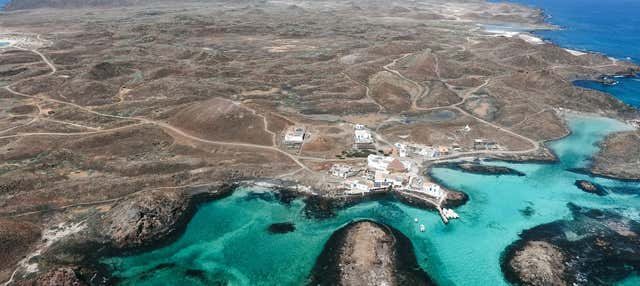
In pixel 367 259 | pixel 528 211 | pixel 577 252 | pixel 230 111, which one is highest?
pixel 230 111

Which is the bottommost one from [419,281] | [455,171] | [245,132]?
[419,281]

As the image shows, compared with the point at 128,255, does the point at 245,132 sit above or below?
above

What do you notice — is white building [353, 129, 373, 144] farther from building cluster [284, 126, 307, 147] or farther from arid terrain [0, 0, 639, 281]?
building cluster [284, 126, 307, 147]

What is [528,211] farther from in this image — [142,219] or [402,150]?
[142,219]

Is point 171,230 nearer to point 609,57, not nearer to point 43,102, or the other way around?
point 43,102

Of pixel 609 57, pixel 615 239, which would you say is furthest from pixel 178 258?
pixel 609 57

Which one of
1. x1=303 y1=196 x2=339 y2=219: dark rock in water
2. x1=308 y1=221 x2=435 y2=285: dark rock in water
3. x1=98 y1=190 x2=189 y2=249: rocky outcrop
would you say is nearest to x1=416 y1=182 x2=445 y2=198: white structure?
x1=308 y1=221 x2=435 y2=285: dark rock in water

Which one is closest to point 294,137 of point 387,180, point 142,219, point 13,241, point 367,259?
point 387,180
